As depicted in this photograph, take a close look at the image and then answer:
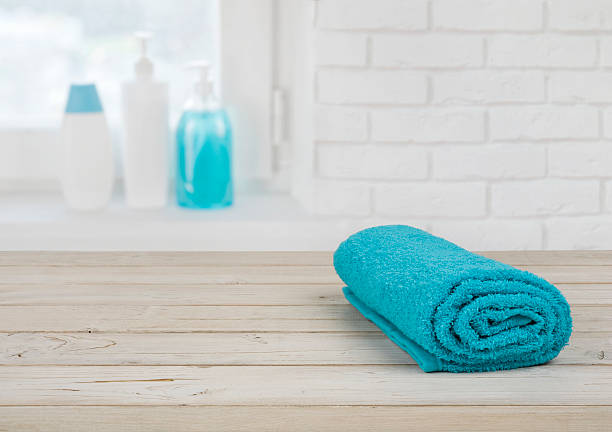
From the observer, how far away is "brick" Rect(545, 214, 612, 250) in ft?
3.87

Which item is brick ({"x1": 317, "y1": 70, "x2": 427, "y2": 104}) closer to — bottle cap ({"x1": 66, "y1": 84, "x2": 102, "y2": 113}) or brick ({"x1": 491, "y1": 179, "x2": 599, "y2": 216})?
brick ({"x1": 491, "y1": 179, "x2": 599, "y2": 216})

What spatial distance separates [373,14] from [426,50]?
10 cm

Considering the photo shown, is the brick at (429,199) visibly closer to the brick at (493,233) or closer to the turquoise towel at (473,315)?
the brick at (493,233)

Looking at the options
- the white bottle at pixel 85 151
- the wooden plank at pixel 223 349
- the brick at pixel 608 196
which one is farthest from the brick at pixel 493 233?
the white bottle at pixel 85 151

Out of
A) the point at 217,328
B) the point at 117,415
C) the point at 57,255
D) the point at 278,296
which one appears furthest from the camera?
the point at 57,255

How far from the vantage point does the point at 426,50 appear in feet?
3.68

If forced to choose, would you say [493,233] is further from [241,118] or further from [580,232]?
Result: [241,118]

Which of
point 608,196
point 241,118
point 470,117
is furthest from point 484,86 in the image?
point 241,118

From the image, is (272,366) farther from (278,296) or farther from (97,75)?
(97,75)

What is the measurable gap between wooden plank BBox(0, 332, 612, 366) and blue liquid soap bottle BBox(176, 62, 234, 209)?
521 mm

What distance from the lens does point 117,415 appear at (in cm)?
54

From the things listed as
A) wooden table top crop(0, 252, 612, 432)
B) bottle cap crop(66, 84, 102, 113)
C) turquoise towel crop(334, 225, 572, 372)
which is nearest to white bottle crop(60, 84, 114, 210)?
bottle cap crop(66, 84, 102, 113)

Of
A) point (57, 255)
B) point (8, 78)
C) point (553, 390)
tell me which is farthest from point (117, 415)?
point (8, 78)

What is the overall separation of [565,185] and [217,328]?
68 centimetres
